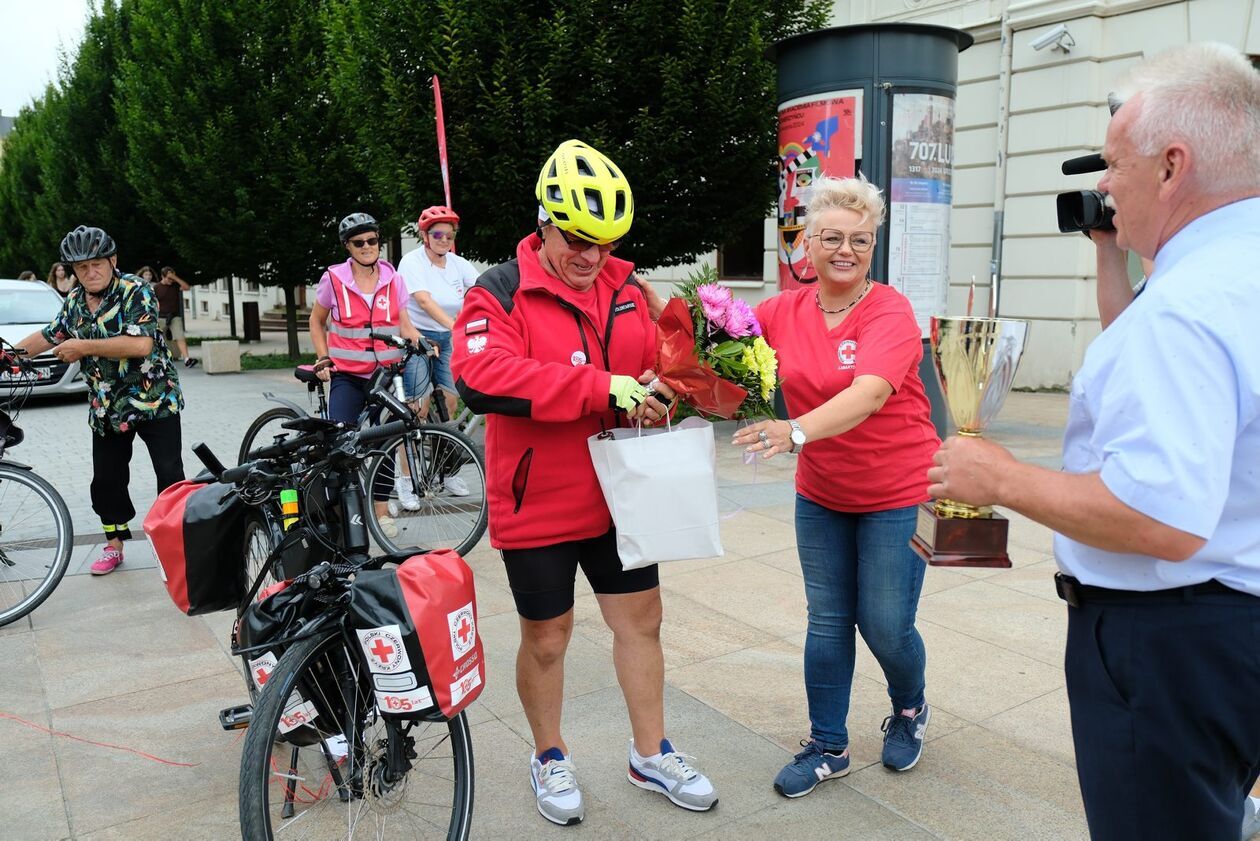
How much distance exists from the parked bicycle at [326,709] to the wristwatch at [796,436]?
3.57ft

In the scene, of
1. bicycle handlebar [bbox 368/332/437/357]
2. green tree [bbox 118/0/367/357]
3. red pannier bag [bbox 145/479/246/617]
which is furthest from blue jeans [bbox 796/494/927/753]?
green tree [bbox 118/0/367/357]

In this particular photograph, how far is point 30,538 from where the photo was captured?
500 centimetres

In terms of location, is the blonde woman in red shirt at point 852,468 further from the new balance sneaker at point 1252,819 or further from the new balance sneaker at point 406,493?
the new balance sneaker at point 406,493

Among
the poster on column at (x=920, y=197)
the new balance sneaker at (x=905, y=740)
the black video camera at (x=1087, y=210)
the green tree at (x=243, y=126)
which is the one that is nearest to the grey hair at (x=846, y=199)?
the black video camera at (x=1087, y=210)

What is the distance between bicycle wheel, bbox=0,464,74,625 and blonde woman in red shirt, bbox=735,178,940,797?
381cm

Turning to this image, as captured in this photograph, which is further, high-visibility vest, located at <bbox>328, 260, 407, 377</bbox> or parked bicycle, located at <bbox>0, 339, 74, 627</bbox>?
high-visibility vest, located at <bbox>328, 260, 407, 377</bbox>

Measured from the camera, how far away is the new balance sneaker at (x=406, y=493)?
5.99 m

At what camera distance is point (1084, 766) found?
1.77 meters

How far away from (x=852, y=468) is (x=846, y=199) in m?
0.79

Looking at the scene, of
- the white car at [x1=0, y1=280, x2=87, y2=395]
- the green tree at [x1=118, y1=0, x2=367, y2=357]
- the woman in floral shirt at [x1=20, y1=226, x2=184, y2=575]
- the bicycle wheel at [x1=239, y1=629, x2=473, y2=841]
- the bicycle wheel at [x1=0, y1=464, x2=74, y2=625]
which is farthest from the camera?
the green tree at [x1=118, y1=0, x2=367, y2=357]

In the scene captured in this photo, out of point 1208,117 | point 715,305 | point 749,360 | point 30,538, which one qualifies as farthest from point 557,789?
point 30,538

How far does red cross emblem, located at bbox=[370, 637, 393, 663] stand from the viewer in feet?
7.89

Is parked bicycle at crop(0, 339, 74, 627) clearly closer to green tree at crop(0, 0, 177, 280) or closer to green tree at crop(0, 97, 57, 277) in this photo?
green tree at crop(0, 0, 177, 280)

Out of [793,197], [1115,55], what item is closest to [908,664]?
[793,197]
